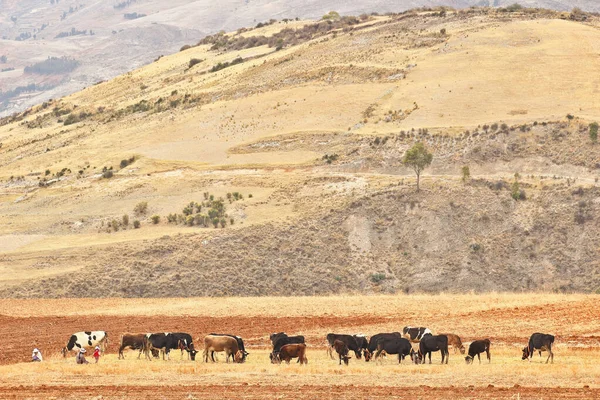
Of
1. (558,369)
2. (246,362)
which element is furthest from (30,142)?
(558,369)

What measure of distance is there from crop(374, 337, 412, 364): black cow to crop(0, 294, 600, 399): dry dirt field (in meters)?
0.52

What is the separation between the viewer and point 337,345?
35.0 meters

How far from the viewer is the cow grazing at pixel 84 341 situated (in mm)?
38344

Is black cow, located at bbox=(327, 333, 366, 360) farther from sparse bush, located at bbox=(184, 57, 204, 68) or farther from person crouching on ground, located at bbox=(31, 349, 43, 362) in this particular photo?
sparse bush, located at bbox=(184, 57, 204, 68)

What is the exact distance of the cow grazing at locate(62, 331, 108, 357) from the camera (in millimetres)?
38344

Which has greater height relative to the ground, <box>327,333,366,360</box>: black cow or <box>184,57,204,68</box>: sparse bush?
<box>184,57,204,68</box>: sparse bush

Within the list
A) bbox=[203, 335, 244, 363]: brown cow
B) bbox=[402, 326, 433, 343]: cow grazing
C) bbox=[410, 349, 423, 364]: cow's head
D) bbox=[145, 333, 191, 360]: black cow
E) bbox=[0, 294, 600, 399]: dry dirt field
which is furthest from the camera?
bbox=[402, 326, 433, 343]: cow grazing

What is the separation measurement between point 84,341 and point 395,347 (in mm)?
12419

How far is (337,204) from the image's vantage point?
269 feet

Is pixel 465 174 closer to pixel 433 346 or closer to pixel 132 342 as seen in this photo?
pixel 433 346

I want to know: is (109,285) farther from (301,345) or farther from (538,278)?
(301,345)

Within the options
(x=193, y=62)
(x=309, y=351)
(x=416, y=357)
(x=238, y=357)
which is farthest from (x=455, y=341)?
(x=193, y=62)

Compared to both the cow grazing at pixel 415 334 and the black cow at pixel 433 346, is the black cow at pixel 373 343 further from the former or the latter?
the cow grazing at pixel 415 334

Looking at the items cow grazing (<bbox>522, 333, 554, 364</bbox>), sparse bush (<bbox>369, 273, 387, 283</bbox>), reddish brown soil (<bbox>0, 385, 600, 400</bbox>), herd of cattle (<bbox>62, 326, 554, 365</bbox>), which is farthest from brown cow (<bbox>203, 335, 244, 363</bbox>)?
sparse bush (<bbox>369, 273, 387, 283</bbox>)
